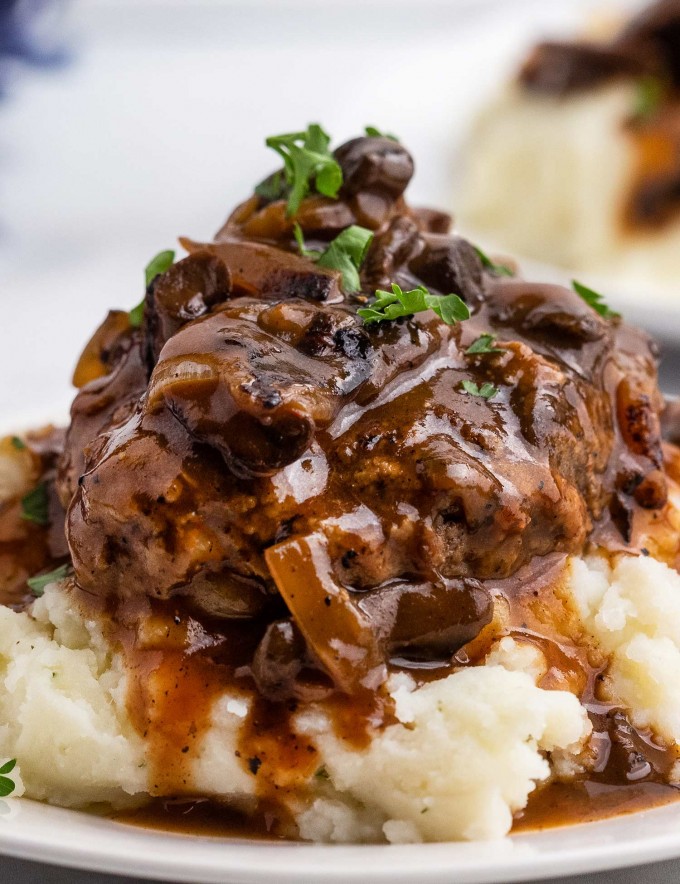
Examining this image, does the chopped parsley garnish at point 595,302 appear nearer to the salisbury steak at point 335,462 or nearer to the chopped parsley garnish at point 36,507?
the salisbury steak at point 335,462

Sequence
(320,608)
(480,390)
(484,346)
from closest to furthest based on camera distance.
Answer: (320,608) < (480,390) < (484,346)

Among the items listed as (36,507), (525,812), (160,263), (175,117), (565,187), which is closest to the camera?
(525,812)

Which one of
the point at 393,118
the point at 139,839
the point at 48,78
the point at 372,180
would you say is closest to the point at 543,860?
the point at 139,839

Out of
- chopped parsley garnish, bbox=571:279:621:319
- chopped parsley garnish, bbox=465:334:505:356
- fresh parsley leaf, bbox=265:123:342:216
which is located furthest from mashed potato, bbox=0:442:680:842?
fresh parsley leaf, bbox=265:123:342:216

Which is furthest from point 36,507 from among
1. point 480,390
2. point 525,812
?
point 525,812

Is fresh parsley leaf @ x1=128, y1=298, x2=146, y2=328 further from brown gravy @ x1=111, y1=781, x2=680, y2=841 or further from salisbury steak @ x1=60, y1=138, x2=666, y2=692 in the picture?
brown gravy @ x1=111, y1=781, x2=680, y2=841

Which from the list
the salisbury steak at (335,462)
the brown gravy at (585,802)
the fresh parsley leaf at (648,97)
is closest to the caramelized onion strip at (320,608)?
the salisbury steak at (335,462)

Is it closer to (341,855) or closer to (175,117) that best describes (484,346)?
(341,855)

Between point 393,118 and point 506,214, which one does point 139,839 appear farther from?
point 393,118
